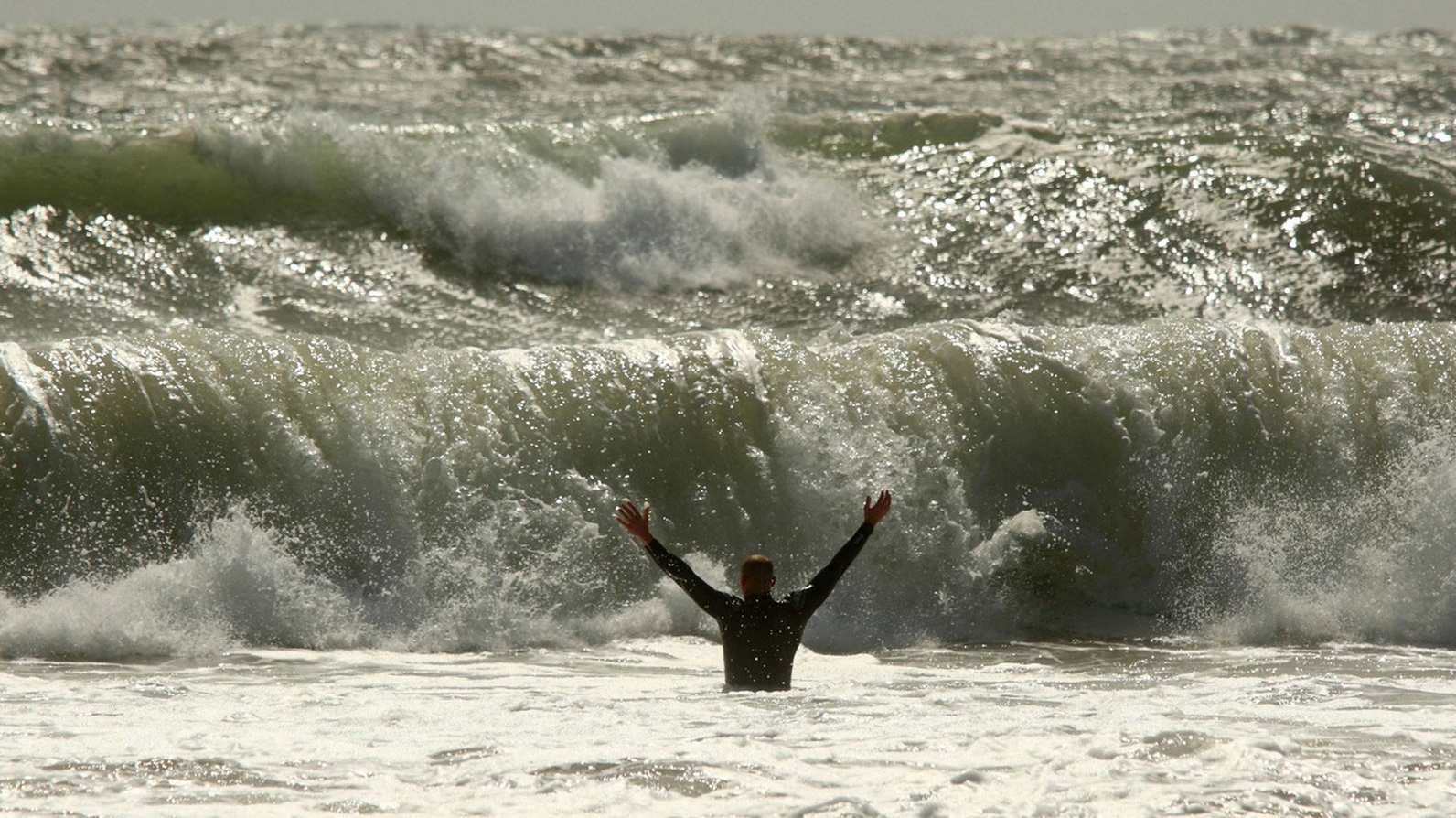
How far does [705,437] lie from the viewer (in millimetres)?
6988

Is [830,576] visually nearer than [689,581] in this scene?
No

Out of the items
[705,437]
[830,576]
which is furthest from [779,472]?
[830,576]

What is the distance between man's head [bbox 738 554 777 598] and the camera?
507cm

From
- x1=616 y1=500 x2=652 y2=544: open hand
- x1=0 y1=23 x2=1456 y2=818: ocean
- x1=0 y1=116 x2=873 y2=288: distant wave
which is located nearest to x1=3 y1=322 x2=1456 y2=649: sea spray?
x1=0 y1=23 x2=1456 y2=818: ocean

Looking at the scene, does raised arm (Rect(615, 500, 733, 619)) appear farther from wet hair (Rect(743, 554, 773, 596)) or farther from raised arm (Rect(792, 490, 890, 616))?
raised arm (Rect(792, 490, 890, 616))

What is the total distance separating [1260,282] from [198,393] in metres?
7.58

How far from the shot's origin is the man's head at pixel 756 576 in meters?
5.07

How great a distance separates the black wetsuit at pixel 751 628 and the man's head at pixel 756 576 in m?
0.02

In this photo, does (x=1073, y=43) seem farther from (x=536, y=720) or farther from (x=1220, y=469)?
(x=536, y=720)

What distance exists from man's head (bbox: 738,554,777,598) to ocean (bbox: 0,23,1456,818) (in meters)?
0.49

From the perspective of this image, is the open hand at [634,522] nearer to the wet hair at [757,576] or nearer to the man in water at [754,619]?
the man in water at [754,619]

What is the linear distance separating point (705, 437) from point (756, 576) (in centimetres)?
199

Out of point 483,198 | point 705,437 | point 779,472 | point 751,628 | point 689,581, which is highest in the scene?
point 483,198

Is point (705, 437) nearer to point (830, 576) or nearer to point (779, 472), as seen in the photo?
point (779, 472)
